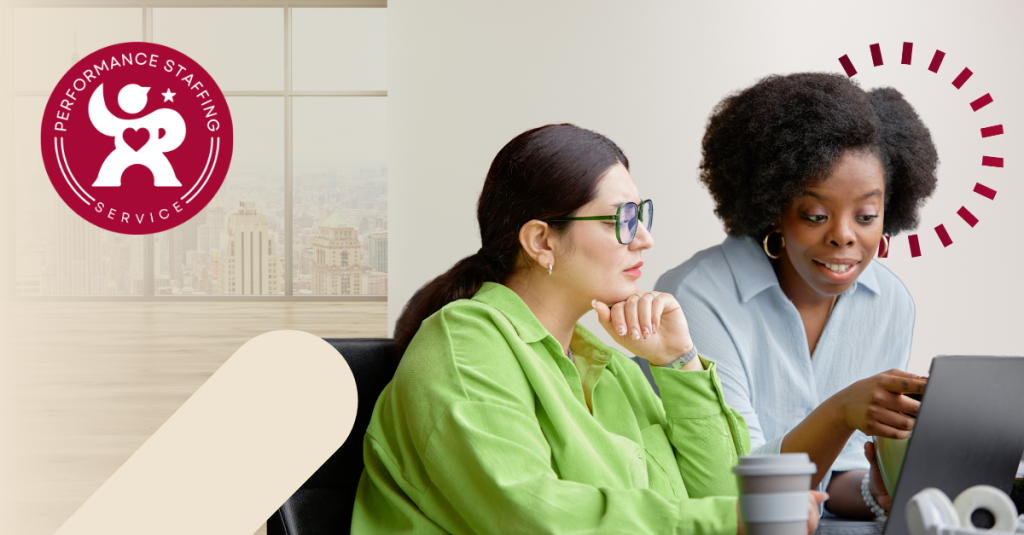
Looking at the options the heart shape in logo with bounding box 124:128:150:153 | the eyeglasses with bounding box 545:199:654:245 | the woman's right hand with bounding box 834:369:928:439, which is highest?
the heart shape in logo with bounding box 124:128:150:153

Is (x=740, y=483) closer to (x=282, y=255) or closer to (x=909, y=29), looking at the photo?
(x=909, y=29)

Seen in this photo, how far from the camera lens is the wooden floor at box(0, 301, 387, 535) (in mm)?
3684

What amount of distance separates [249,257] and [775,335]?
329 inches

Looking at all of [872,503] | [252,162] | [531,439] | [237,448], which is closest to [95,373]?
[252,162]

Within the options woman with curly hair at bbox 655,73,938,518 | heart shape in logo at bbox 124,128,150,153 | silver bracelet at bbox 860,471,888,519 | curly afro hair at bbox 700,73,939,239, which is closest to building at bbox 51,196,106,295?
heart shape in logo at bbox 124,128,150,153

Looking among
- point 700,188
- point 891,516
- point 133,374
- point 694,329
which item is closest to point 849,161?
point 694,329

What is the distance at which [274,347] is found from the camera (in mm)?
651

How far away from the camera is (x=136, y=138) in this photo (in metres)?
7.12

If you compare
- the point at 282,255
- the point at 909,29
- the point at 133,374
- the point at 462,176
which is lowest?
the point at 133,374

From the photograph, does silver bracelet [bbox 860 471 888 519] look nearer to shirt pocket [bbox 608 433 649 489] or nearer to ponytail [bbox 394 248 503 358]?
shirt pocket [bbox 608 433 649 489]

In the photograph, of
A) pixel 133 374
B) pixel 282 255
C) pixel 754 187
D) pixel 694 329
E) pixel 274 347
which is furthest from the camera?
pixel 282 255

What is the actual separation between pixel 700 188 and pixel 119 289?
25.9ft

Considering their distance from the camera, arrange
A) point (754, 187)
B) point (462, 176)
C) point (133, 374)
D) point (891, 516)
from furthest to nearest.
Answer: point (133, 374) < point (462, 176) < point (754, 187) < point (891, 516)

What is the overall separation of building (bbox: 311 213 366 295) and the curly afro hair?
24.9ft
